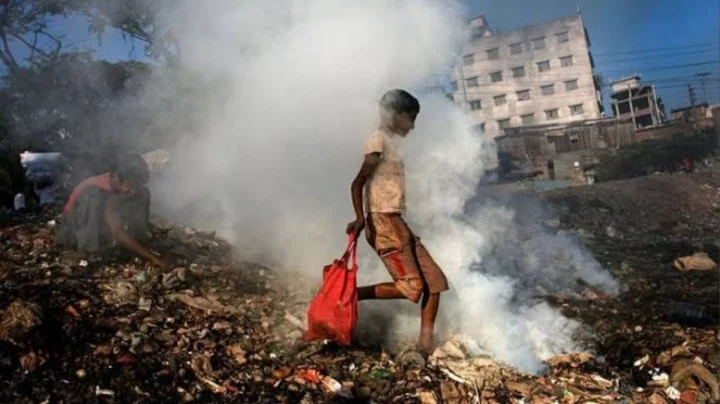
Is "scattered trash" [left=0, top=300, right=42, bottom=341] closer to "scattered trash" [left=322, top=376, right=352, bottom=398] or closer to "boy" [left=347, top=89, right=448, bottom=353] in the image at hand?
"scattered trash" [left=322, top=376, right=352, bottom=398]

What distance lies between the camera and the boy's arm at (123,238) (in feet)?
14.3

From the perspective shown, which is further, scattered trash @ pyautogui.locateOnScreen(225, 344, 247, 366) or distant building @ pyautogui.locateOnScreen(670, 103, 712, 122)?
distant building @ pyautogui.locateOnScreen(670, 103, 712, 122)

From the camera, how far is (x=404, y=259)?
10.0ft

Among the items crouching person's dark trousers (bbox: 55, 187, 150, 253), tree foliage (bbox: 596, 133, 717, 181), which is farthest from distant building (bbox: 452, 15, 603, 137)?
crouching person's dark trousers (bbox: 55, 187, 150, 253)

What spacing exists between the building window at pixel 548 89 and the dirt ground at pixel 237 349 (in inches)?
1676

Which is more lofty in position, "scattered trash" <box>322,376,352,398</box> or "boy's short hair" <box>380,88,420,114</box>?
"boy's short hair" <box>380,88,420,114</box>

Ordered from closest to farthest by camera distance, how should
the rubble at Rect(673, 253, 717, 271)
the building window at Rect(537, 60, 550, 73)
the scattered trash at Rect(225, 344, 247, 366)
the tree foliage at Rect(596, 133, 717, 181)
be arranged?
1. the scattered trash at Rect(225, 344, 247, 366)
2. the rubble at Rect(673, 253, 717, 271)
3. the tree foliage at Rect(596, 133, 717, 181)
4. the building window at Rect(537, 60, 550, 73)

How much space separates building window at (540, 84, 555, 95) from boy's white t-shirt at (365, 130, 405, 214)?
4495cm

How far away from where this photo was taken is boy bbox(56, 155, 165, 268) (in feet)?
14.4

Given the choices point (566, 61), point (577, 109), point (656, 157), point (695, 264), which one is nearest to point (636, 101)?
point (577, 109)

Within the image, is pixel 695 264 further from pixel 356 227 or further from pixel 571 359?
pixel 356 227

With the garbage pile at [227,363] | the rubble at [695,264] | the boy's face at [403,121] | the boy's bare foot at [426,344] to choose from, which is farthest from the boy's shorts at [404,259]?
the rubble at [695,264]

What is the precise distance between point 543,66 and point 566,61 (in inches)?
70.8

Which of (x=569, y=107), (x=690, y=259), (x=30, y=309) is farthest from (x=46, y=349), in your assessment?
(x=569, y=107)
